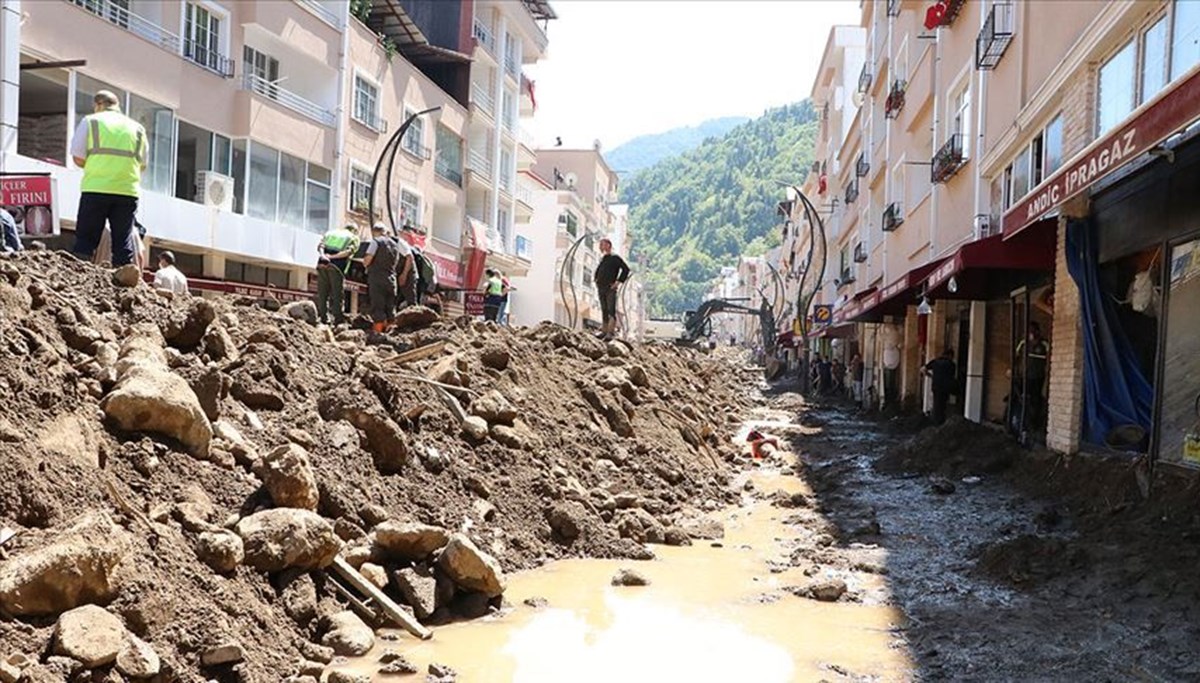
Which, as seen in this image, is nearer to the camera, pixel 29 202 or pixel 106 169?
pixel 106 169

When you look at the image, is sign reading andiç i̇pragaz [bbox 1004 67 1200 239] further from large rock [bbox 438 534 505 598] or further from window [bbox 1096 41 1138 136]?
large rock [bbox 438 534 505 598]

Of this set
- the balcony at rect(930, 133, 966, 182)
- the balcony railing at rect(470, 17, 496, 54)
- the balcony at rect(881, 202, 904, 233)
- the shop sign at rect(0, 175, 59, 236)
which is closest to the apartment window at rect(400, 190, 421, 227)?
the balcony railing at rect(470, 17, 496, 54)

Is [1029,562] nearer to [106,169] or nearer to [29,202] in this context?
[106,169]

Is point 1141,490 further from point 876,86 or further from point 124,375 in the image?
point 876,86

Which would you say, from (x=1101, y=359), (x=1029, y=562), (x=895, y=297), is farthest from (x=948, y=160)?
(x=1029, y=562)

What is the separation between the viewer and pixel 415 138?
29.1m

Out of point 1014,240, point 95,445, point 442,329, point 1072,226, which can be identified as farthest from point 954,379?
point 95,445

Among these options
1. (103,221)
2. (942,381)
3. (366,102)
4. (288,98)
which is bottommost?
(942,381)

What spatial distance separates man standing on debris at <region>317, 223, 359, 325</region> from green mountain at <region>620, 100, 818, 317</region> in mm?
132218

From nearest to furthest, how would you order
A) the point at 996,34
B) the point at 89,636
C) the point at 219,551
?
the point at 89,636, the point at 219,551, the point at 996,34

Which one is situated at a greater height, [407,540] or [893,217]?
[893,217]

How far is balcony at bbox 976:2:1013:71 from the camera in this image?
12937 mm

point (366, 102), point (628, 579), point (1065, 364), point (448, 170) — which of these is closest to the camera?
point (628, 579)

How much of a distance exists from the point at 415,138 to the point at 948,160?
60.4ft
